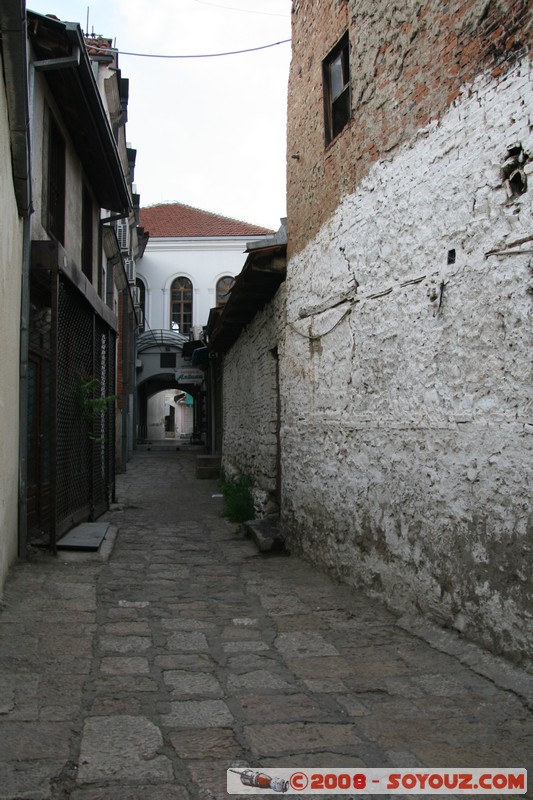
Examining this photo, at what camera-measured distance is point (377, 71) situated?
4.97 m

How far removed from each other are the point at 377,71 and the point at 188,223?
1074 inches

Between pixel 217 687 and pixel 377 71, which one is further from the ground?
pixel 377 71

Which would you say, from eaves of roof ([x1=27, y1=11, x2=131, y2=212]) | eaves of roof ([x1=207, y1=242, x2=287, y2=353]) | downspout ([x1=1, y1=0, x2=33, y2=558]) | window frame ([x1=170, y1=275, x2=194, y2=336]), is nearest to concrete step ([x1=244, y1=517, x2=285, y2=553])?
downspout ([x1=1, y1=0, x2=33, y2=558])

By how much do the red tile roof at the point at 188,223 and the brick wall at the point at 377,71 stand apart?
2369 centimetres

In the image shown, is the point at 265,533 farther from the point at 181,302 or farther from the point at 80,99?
the point at 181,302

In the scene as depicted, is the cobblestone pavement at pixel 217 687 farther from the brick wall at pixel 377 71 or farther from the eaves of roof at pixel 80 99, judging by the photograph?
the eaves of roof at pixel 80 99

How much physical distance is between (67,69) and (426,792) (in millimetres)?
7336

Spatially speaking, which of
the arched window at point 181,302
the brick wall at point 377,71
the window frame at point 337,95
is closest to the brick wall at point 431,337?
the brick wall at point 377,71

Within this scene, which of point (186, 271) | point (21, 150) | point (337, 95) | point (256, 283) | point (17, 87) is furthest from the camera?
point (186, 271)

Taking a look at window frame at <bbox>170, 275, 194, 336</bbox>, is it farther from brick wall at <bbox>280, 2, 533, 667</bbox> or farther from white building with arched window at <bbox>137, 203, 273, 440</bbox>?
brick wall at <bbox>280, 2, 533, 667</bbox>

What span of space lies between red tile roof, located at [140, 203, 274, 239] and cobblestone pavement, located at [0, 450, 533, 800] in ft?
85.7

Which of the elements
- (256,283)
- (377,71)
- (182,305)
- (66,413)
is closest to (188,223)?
(182,305)

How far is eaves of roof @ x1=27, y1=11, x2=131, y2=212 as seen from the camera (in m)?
6.53

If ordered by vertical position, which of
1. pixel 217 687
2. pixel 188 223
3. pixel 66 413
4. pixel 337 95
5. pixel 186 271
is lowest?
pixel 217 687
